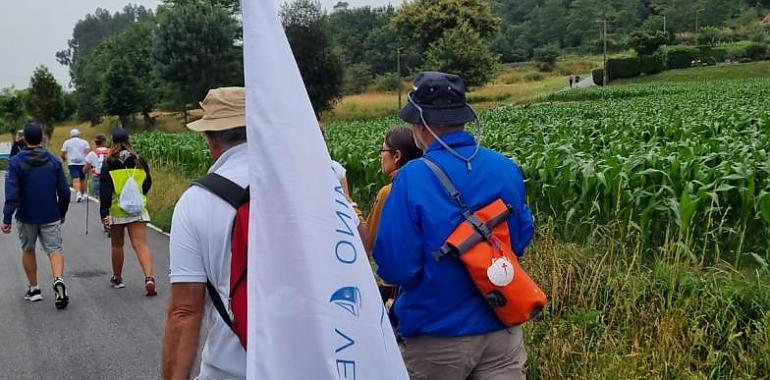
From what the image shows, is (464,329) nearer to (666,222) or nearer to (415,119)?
(415,119)

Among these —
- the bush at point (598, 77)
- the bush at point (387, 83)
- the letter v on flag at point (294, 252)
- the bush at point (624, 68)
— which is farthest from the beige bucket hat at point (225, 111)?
the bush at point (624, 68)

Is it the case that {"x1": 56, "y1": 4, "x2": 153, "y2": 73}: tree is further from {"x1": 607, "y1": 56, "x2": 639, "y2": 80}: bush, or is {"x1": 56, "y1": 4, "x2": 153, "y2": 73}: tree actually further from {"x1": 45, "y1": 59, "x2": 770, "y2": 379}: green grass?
{"x1": 45, "y1": 59, "x2": 770, "y2": 379}: green grass

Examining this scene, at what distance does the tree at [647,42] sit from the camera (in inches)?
2901

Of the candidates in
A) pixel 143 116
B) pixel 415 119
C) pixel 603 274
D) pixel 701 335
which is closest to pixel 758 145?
pixel 603 274

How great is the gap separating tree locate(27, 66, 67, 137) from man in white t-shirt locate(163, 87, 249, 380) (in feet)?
176

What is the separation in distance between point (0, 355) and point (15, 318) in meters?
1.19

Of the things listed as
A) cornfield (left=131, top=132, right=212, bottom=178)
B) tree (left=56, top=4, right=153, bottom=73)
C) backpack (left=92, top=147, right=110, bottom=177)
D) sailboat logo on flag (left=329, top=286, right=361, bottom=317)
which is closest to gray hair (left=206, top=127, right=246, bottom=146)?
sailboat logo on flag (left=329, top=286, right=361, bottom=317)

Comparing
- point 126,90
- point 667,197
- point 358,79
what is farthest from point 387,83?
point 667,197

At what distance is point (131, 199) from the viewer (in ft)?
26.4

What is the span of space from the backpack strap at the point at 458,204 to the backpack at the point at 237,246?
0.64m

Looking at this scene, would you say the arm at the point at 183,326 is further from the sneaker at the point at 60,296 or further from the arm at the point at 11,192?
the arm at the point at 11,192

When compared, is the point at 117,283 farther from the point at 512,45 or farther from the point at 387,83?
the point at 512,45

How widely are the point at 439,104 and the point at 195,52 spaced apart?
51.4 m

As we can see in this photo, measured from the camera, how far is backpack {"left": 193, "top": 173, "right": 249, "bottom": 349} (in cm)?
244
